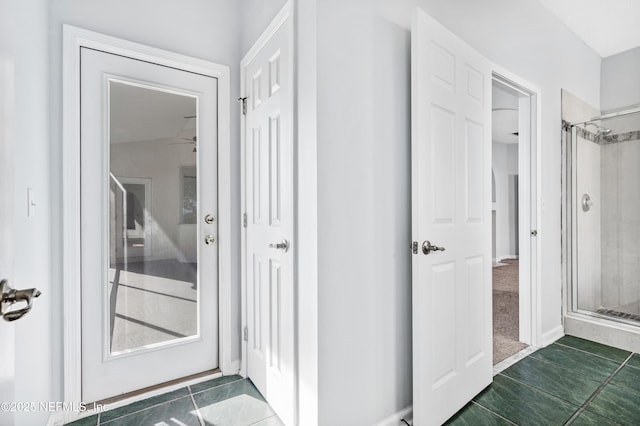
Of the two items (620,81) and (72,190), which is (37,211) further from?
(620,81)

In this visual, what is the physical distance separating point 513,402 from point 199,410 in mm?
1759

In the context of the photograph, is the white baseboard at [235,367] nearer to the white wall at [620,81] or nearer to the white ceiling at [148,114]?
the white ceiling at [148,114]

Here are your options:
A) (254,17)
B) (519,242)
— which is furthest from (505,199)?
(254,17)

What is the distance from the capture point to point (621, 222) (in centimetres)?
293

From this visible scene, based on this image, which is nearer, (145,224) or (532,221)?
(145,224)

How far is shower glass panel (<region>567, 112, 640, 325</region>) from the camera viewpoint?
2.84 m

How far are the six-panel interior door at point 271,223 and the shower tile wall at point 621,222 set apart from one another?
3102 mm

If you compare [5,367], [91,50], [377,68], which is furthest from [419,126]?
[91,50]

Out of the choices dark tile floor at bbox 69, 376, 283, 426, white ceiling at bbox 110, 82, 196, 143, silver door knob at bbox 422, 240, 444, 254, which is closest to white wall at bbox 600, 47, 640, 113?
silver door knob at bbox 422, 240, 444, 254

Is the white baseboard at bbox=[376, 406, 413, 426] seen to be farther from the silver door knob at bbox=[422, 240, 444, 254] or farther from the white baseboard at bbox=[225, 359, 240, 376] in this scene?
the white baseboard at bbox=[225, 359, 240, 376]

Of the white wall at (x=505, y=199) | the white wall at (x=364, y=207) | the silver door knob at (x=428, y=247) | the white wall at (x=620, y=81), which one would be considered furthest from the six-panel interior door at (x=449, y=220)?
the white wall at (x=505, y=199)

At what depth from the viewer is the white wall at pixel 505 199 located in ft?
22.4

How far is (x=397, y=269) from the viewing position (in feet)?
5.17

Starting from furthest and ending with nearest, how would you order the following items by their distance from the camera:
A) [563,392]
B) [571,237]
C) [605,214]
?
[605,214], [571,237], [563,392]
